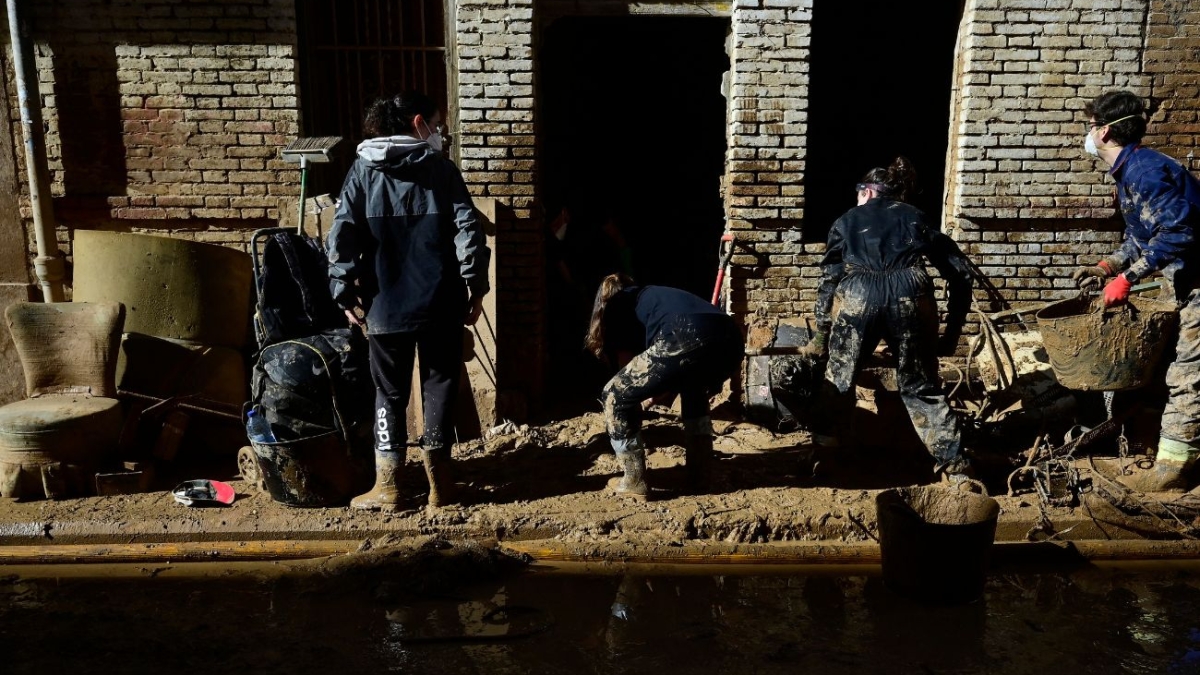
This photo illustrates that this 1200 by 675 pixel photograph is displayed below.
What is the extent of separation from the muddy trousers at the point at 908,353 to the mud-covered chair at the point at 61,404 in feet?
14.2

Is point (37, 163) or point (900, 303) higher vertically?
point (37, 163)

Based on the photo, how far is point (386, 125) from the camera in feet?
16.0

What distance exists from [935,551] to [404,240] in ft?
9.96

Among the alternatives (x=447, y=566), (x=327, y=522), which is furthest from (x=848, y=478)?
(x=327, y=522)

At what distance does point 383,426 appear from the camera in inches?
197

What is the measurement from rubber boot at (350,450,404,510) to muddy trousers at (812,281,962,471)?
2523 millimetres

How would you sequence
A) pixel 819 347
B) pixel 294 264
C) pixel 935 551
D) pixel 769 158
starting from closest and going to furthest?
pixel 935 551 → pixel 294 264 → pixel 819 347 → pixel 769 158

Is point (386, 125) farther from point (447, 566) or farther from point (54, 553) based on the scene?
point (54, 553)

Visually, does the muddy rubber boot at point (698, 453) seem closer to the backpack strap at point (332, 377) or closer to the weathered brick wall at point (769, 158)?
the weathered brick wall at point (769, 158)

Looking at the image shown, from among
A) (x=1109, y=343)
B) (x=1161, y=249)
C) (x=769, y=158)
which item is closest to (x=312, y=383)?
(x=769, y=158)

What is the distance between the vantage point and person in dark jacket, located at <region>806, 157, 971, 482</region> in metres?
5.07

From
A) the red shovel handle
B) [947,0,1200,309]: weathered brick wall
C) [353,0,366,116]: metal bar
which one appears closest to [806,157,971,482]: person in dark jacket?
[947,0,1200,309]: weathered brick wall

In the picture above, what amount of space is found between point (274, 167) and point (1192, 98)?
6431mm

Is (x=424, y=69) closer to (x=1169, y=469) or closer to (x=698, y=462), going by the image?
(x=698, y=462)
